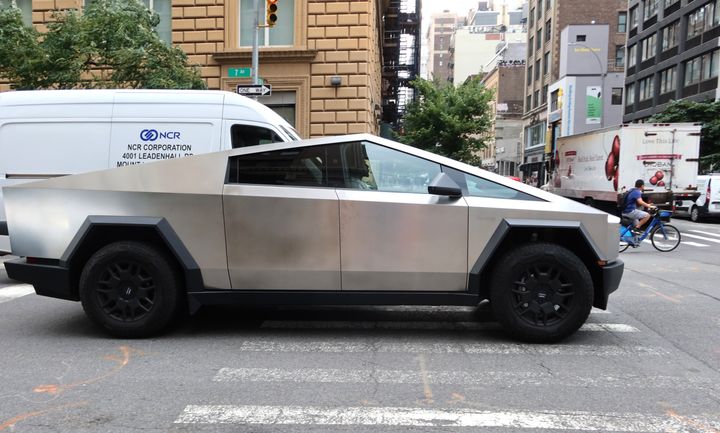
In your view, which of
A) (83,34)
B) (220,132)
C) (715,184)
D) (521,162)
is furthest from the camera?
(521,162)

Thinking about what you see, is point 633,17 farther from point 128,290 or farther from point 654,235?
point 128,290

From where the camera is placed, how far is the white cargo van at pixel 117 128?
7.62m

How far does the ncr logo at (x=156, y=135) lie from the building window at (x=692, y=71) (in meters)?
46.3

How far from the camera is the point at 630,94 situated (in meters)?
57.8

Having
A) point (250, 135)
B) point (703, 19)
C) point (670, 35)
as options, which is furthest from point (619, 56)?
point (250, 135)

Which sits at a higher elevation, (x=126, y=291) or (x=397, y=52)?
(x=397, y=52)

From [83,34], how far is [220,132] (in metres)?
8.22

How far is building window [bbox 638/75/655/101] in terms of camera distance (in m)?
52.5

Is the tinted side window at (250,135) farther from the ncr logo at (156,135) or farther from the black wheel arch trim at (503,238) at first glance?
the black wheel arch trim at (503,238)

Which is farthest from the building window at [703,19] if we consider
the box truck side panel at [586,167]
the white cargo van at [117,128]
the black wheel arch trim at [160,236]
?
the black wheel arch trim at [160,236]

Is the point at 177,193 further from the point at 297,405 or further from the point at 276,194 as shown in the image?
the point at 297,405

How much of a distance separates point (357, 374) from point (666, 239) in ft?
36.3

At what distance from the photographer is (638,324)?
18.8 ft

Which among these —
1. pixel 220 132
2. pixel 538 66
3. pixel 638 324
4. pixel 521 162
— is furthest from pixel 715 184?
pixel 521 162
